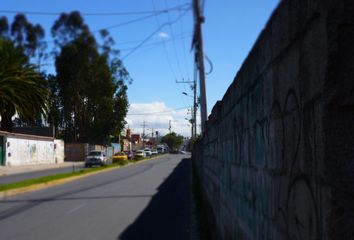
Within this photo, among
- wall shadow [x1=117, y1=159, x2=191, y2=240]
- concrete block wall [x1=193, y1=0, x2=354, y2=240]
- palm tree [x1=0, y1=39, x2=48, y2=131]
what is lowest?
wall shadow [x1=117, y1=159, x2=191, y2=240]

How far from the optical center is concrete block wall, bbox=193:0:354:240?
7.92 ft

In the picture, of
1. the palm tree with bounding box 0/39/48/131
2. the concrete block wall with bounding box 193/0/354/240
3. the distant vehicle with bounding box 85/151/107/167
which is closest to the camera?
the concrete block wall with bounding box 193/0/354/240

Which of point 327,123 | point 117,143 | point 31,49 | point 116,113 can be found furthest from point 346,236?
point 117,143

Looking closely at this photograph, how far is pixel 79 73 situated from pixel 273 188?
78514 mm

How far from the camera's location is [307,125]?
2.77m

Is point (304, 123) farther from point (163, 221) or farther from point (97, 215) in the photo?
point (97, 215)

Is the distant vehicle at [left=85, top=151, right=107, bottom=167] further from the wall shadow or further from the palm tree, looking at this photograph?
the wall shadow

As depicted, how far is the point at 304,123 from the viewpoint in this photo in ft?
9.32

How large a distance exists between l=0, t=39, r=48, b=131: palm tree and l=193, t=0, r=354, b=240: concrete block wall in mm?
52374

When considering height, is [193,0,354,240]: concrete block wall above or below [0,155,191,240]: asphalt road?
above

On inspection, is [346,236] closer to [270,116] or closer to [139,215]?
[270,116]

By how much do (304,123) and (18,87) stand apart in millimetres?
56338

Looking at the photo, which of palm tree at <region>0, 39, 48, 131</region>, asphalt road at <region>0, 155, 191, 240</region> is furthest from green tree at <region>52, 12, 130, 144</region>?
asphalt road at <region>0, 155, 191, 240</region>

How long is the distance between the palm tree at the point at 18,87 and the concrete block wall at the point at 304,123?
172 ft
